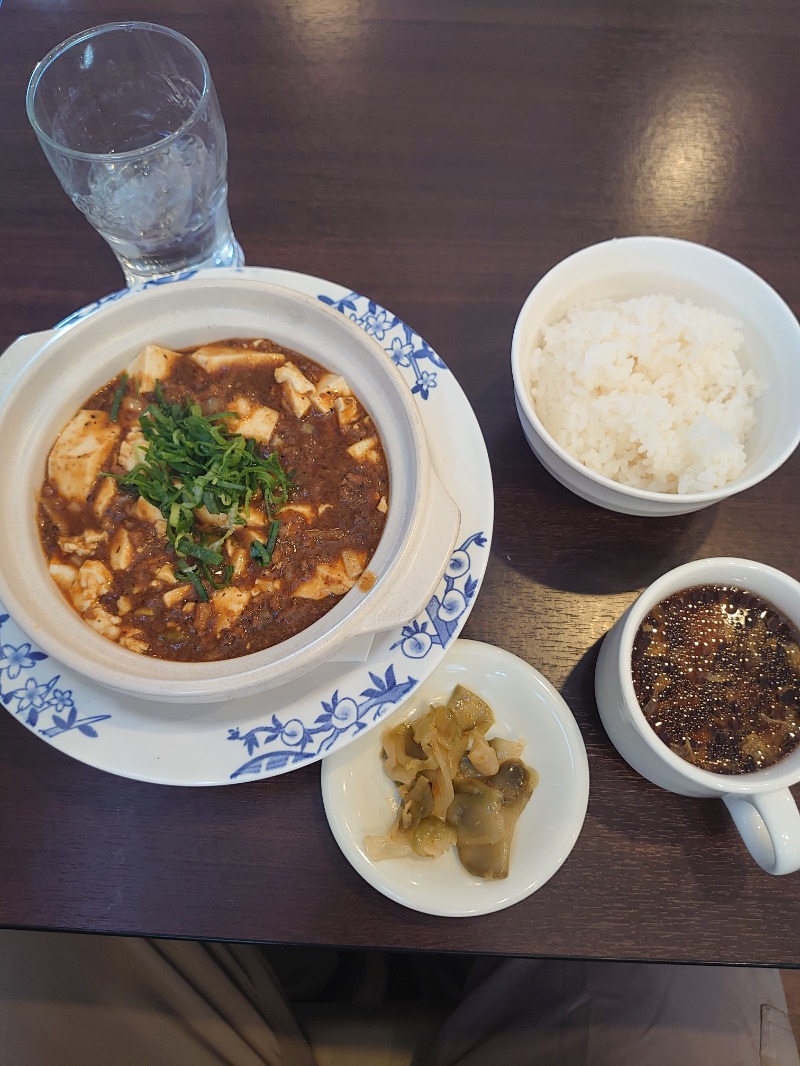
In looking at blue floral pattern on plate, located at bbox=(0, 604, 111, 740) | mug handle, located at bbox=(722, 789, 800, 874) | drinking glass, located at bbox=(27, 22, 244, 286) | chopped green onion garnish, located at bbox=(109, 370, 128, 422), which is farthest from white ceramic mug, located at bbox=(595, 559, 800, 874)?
drinking glass, located at bbox=(27, 22, 244, 286)

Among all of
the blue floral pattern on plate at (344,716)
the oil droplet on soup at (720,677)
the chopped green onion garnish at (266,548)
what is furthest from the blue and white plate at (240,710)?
the oil droplet on soup at (720,677)

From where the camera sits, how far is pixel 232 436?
1.71 m

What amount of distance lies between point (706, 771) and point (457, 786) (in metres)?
0.52

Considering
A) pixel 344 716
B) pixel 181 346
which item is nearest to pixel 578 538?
pixel 344 716

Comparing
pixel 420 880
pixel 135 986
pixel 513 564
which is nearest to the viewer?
pixel 420 880

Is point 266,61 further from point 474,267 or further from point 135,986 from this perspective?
point 135,986

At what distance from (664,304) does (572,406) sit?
0.40 m

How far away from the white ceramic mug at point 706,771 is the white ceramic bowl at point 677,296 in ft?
0.59

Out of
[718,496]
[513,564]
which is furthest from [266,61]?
[718,496]

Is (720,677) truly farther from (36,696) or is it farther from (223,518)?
(36,696)

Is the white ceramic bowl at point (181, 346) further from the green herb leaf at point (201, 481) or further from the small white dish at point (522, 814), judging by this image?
the small white dish at point (522, 814)

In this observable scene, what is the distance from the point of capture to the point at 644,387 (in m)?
1.85

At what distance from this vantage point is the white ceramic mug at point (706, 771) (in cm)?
137

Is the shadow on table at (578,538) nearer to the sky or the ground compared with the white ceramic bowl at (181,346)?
nearer to the ground
